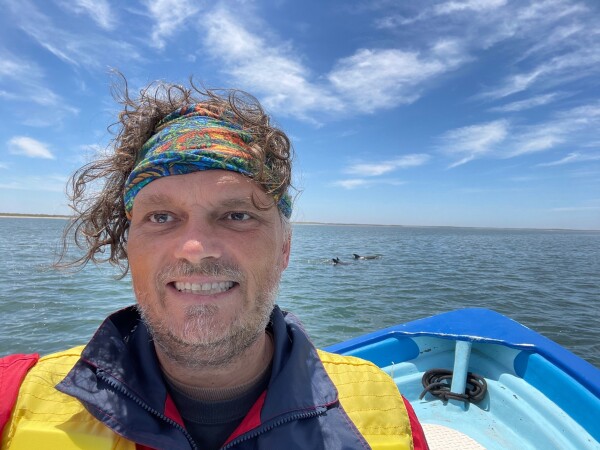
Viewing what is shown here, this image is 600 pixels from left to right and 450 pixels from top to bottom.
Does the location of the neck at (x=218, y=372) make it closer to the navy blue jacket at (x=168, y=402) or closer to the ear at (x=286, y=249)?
the navy blue jacket at (x=168, y=402)

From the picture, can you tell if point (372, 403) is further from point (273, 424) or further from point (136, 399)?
point (136, 399)

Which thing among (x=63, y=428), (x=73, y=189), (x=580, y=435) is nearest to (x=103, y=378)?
(x=63, y=428)

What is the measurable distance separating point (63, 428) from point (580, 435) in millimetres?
4170

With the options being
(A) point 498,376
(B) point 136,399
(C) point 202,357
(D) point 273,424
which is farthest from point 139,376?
(A) point 498,376

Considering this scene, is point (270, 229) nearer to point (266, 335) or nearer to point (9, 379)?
point (266, 335)

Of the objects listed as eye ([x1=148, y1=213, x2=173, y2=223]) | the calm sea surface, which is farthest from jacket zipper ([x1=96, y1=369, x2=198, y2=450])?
the calm sea surface

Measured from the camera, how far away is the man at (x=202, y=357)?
1.53m

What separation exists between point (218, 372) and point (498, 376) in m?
4.19

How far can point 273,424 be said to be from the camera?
1.59 m

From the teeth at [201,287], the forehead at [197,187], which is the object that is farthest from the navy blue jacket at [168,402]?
the forehead at [197,187]

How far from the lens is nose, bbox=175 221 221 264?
5.50ft

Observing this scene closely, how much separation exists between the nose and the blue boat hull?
3.44m

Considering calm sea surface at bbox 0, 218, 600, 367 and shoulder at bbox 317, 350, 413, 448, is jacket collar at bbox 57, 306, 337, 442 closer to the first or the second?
shoulder at bbox 317, 350, 413, 448

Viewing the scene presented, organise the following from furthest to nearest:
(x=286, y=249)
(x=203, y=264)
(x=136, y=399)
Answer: (x=286, y=249), (x=203, y=264), (x=136, y=399)
